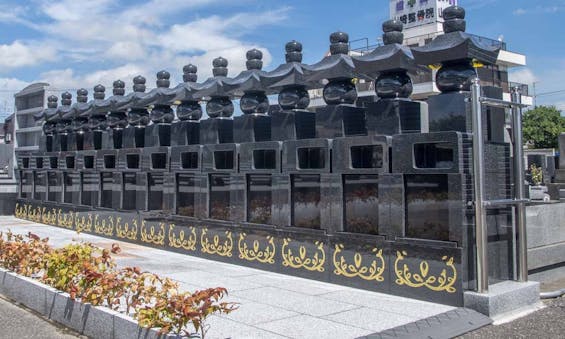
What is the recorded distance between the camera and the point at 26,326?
250 inches

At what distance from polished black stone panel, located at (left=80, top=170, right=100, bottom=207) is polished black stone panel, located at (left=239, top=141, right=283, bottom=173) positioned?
19.1 feet

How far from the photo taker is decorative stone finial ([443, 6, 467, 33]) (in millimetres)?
7250

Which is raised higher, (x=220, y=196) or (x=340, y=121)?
(x=340, y=121)

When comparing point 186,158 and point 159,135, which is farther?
point 159,135

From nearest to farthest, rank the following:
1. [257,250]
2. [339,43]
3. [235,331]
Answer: [235,331] < [339,43] < [257,250]

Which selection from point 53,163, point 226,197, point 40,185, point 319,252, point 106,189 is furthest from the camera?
point 40,185

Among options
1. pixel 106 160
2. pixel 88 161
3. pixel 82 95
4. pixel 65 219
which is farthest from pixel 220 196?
pixel 82 95

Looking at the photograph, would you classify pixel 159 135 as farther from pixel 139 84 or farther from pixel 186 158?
pixel 139 84

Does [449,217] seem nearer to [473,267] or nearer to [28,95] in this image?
[473,267]

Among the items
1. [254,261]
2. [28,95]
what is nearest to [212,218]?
[254,261]

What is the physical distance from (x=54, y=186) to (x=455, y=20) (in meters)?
12.8

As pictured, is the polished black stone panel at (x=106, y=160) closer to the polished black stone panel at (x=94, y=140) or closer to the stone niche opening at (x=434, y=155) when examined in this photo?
the polished black stone panel at (x=94, y=140)

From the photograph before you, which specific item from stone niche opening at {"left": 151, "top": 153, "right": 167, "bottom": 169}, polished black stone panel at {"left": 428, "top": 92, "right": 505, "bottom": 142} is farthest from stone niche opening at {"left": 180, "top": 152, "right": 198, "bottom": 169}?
polished black stone panel at {"left": 428, "top": 92, "right": 505, "bottom": 142}

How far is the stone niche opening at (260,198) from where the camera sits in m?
9.13
